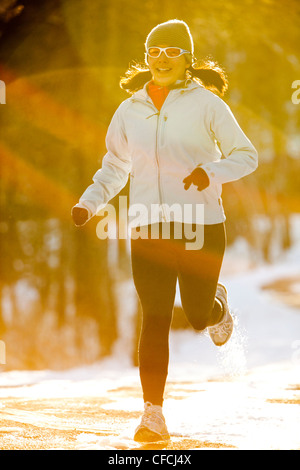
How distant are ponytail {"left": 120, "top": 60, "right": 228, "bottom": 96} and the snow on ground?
1982 mm

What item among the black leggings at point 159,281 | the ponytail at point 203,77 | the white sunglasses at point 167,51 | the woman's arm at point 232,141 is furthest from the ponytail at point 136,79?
the black leggings at point 159,281

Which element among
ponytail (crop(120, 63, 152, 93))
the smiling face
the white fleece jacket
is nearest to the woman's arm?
the white fleece jacket

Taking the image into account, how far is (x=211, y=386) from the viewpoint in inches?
320

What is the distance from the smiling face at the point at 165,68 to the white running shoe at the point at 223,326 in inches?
64.8

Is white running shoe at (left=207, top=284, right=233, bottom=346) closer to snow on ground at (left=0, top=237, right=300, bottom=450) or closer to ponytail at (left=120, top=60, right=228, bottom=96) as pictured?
snow on ground at (left=0, top=237, right=300, bottom=450)

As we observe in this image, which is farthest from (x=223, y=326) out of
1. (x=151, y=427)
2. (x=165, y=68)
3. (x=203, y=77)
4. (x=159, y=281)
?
(x=165, y=68)

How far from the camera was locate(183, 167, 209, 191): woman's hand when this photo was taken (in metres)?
4.52

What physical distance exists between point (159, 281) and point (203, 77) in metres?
1.31

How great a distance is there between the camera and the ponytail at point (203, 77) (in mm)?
4961

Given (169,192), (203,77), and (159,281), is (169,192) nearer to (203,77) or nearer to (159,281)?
(159,281)

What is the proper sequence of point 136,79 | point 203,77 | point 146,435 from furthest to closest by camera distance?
1. point 136,79
2. point 203,77
3. point 146,435

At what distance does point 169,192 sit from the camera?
4691mm

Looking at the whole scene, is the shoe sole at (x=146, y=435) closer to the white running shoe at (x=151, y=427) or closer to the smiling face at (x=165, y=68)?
the white running shoe at (x=151, y=427)
